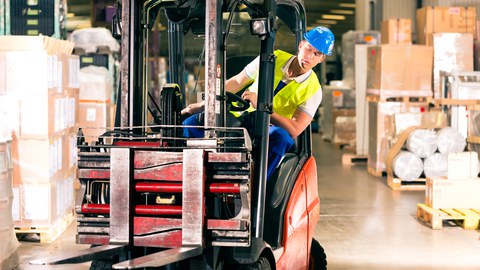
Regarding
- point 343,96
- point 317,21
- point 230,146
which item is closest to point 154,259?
point 230,146

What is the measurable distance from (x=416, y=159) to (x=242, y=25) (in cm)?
692

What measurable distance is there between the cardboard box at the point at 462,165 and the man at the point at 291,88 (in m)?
4.27

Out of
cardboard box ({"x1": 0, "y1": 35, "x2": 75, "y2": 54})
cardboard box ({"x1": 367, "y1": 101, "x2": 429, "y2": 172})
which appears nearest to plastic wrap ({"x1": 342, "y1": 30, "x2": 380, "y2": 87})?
cardboard box ({"x1": 367, "y1": 101, "x2": 429, "y2": 172})

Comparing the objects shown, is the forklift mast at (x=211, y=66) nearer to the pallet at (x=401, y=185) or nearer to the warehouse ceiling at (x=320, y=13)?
the pallet at (x=401, y=185)

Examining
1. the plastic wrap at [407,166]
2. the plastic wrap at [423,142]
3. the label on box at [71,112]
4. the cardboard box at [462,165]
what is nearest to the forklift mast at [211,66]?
the label on box at [71,112]

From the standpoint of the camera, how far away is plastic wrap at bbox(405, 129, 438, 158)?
39.0ft

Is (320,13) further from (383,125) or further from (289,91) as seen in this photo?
(289,91)

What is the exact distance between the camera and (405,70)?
13188 mm

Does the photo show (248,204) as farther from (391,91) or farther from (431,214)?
(391,91)

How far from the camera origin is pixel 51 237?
7.99 m

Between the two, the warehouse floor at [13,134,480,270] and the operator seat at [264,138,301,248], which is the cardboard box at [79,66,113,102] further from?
the operator seat at [264,138,301,248]

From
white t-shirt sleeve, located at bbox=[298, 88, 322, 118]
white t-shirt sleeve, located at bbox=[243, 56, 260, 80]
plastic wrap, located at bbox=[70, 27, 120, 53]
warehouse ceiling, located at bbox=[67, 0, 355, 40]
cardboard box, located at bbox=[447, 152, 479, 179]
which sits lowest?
cardboard box, located at bbox=[447, 152, 479, 179]

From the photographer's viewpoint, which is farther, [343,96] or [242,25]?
[343,96]

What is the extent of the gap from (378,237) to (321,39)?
148 inches
